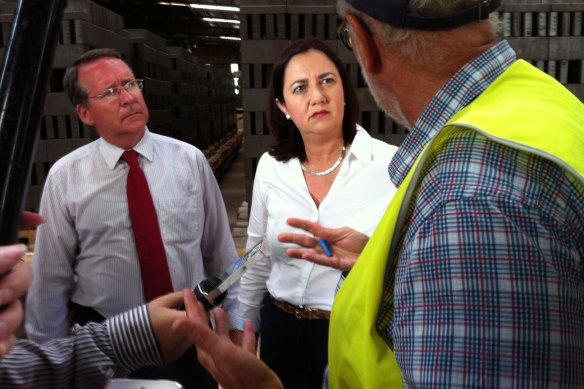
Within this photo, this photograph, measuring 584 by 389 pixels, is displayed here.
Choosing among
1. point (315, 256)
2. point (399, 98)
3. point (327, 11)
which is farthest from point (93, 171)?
point (327, 11)

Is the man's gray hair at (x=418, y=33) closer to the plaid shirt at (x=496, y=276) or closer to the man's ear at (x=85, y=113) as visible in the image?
the plaid shirt at (x=496, y=276)

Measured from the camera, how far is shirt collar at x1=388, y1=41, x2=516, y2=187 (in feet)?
3.34

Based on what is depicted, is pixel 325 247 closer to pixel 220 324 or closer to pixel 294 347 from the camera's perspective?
pixel 220 324

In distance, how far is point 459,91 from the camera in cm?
103

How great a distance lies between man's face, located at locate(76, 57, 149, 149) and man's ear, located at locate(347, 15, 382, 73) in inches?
68.9

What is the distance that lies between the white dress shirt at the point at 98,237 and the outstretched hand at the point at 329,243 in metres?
1.06

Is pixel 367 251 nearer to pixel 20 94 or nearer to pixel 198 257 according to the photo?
pixel 20 94

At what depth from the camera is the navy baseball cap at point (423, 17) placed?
1.00m

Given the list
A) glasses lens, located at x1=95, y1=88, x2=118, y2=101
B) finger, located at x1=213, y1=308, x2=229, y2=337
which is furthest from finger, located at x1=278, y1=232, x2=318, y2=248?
glasses lens, located at x1=95, y1=88, x2=118, y2=101

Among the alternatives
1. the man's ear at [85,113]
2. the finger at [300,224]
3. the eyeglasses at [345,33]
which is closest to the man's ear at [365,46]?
the eyeglasses at [345,33]

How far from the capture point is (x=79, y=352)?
1.23 metres

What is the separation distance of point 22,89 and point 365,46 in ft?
2.63

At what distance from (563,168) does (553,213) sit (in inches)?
3.0

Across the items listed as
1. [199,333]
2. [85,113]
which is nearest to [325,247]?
[199,333]
